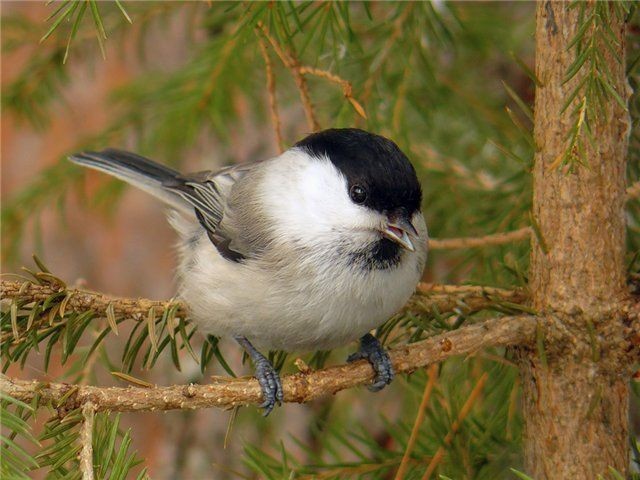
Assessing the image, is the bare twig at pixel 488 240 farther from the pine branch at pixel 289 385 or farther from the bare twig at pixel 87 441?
the bare twig at pixel 87 441

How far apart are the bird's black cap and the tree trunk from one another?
0.78 feet

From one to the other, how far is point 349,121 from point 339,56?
12 centimetres

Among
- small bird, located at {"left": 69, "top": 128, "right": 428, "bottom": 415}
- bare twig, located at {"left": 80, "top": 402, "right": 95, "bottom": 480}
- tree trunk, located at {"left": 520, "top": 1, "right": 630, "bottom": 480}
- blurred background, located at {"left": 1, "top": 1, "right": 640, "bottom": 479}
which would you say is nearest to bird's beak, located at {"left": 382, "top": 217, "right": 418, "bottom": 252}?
small bird, located at {"left": 69, "top": 128, "right": 428, "bottom": 415}

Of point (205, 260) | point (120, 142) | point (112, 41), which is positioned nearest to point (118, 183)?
point (120, 142)

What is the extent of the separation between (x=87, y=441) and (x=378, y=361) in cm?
51

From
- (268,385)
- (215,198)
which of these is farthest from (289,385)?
(215,198)

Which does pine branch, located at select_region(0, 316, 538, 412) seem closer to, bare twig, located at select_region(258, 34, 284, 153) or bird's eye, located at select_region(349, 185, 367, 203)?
bird's eye, located at select_region(349, 185, 367, 203)

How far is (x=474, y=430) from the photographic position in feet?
3.76

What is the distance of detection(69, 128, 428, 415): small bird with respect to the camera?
1.17m

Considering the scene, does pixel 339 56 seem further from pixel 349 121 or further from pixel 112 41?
pixel 112 41

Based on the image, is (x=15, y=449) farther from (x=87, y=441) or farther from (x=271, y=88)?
(x=271, y=88)

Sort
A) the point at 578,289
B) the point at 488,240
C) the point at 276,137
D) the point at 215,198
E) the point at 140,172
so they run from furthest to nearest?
1. the point at 140,172
2. the point at 215,198
3. the point at 276,137
4. the point at 488,240
5. the point at 578,289

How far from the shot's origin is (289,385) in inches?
38.8

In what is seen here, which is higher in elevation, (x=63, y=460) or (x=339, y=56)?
(x=339, y=56)
